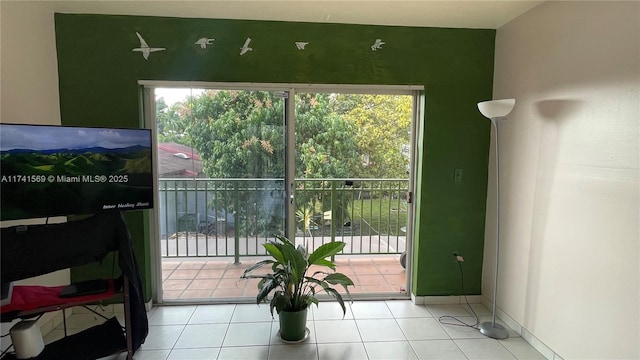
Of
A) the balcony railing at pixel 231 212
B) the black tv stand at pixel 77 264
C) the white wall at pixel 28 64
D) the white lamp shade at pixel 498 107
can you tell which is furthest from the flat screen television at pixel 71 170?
the white lamp shade at pixel 498 107

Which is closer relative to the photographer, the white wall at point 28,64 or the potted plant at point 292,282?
the white wall at point 28,64

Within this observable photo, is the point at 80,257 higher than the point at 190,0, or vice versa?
the point at 190,0

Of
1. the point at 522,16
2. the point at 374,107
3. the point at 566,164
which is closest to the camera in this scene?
the point at 566,164

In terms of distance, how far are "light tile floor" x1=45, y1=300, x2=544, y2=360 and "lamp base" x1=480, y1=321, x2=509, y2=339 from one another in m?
0.04

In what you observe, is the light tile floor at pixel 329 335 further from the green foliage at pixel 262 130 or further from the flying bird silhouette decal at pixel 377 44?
the flying bird silhouette decal at pixel 377 44

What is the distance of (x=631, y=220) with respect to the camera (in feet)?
5.44

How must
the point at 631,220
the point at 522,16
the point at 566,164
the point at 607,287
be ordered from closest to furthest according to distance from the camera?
the point at 631,220
the point at 607,287
the point at 566,164
the point at 522,16

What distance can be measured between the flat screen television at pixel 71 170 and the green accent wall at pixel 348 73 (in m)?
0.60

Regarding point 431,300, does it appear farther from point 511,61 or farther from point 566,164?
point 511,61

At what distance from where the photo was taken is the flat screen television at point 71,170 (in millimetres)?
1792

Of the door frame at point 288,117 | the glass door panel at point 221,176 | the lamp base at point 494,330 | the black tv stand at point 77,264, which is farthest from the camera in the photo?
the glass door panel at point 221,176

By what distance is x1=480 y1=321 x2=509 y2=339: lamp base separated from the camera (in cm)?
243

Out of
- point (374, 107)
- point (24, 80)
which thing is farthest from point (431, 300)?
point (24, 80)

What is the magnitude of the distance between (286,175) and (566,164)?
1.97 metres
